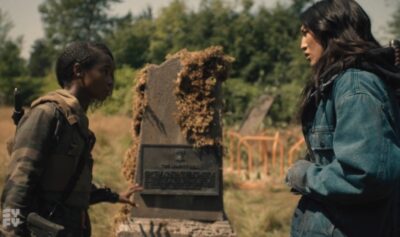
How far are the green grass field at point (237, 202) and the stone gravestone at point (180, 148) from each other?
96 cm

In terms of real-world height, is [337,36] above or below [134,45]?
below

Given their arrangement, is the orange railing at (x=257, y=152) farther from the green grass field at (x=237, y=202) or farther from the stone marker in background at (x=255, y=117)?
the green grass field at (x=237, y=202)

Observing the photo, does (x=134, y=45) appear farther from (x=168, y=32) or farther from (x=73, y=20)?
(x=73, y=20)

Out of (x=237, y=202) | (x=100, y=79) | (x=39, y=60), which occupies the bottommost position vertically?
(x=237, y=202)

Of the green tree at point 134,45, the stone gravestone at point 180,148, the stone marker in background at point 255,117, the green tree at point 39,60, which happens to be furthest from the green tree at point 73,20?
the stone gravestone at point 180,148

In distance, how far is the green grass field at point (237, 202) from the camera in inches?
260

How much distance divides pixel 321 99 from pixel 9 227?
144 centimetres

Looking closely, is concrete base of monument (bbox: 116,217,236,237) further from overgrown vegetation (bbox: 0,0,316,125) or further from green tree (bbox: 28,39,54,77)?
green tree (bbox: 28,39,54,77)

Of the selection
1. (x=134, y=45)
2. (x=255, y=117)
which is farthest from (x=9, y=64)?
(x=255, y=117)

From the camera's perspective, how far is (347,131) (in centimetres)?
193

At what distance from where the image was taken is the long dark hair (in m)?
2.08

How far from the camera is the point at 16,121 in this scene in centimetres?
274

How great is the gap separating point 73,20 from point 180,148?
59884 millimetres

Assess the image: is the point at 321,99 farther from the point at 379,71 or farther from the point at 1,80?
the point at 1,80
